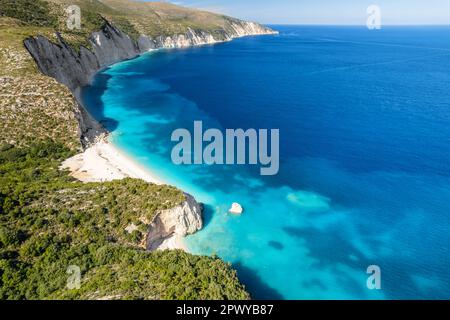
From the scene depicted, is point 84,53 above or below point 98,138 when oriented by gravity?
above

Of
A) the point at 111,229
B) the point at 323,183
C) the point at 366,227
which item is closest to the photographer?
the point at 111,229

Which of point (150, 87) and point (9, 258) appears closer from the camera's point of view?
point (9, 258)

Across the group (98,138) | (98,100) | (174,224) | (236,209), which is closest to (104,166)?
(98,138)

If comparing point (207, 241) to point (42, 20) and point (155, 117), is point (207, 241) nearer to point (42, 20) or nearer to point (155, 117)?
point (155, 117)

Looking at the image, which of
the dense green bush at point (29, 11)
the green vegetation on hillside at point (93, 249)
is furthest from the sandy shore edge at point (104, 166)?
the dense green bush at point (29, 11)

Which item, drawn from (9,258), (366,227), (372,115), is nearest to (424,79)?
(372,115)

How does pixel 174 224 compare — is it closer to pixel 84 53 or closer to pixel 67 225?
pixel 67 225
